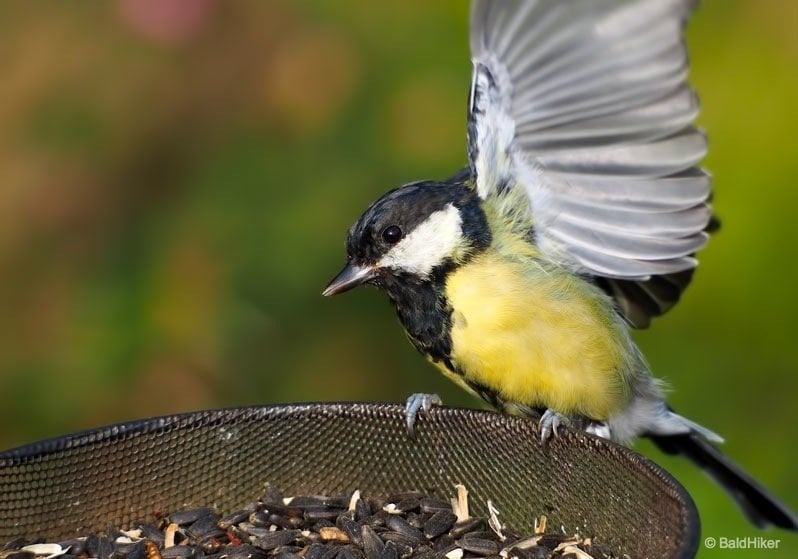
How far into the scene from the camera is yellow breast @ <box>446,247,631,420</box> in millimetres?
2537

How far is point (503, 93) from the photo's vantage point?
2.51m

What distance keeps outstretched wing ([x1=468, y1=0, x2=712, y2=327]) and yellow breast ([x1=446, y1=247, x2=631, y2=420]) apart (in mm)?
119

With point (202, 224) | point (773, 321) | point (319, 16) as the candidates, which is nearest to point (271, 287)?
point (202, 224)

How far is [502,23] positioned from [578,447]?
35.9 inches

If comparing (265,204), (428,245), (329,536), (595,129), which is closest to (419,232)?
(428,245)

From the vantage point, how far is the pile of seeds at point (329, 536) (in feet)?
7.22

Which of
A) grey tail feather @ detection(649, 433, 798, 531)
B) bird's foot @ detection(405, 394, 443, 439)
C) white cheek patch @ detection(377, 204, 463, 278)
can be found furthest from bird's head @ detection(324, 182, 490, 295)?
grey tail feather @ detection(649, 433, 798, 531)

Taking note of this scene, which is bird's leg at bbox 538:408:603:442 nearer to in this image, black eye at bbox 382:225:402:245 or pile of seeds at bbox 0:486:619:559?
pile of seeds at bbox 0:486:619:559

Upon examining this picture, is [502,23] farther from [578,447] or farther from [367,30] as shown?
[367,30]

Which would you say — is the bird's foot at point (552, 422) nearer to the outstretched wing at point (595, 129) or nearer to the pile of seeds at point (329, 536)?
the pile of seeds at point (329, 536)

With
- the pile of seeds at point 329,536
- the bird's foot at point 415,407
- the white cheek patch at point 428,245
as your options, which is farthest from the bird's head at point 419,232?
the pile of seeds at point 329,536

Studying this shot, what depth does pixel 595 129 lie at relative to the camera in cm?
251

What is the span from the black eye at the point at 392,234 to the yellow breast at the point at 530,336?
157 mm

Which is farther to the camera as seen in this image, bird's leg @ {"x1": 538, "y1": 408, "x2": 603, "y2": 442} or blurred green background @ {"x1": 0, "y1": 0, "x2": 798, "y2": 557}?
blurred green background @ {"x1": 0, "y1": 0, "x2": 798, "y2": 557}
